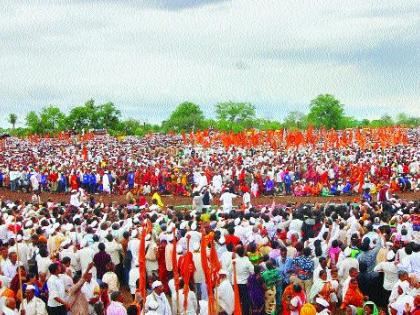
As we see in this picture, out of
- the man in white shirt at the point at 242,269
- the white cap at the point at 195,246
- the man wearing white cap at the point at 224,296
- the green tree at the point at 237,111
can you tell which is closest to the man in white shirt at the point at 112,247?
the white cap at the point at 195,246

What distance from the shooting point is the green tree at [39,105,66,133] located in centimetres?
7575

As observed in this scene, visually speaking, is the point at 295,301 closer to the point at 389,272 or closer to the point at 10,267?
the point at 389,272

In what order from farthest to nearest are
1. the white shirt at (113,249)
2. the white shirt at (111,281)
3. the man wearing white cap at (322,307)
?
1. the white shirt at (113,249)
2. the white shirt at (111,281)
3. the man wearing white cap at (322,307)

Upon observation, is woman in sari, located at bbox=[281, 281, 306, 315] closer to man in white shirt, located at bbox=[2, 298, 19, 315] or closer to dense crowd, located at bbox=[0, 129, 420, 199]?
man in white shirt, located at bbox=[2, 298, 19, 315]

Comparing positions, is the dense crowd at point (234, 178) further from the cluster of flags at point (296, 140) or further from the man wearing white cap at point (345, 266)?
the man wearing white cap at point (345, 266)

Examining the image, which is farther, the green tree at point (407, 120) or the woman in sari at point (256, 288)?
the green tree at point (407, 120)

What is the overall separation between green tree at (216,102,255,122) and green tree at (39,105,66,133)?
30513mm

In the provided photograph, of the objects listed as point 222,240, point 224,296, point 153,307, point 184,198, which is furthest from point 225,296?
point 184,198

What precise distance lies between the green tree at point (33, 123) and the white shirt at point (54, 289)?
7028cm

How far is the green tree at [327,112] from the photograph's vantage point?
78.6m

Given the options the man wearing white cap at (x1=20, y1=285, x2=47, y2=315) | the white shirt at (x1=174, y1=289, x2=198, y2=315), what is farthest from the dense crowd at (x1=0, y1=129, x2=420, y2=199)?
the man wearing white cap at (x1=20, y1=285, x2=47, y2=315)

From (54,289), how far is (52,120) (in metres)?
72.3

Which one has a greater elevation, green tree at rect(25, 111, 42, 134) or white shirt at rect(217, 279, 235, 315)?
green tree at rect(25, 111, 42, 134)

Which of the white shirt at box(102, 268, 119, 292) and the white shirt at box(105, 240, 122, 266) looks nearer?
the white shirt at box(102, 268, 119, 292)
